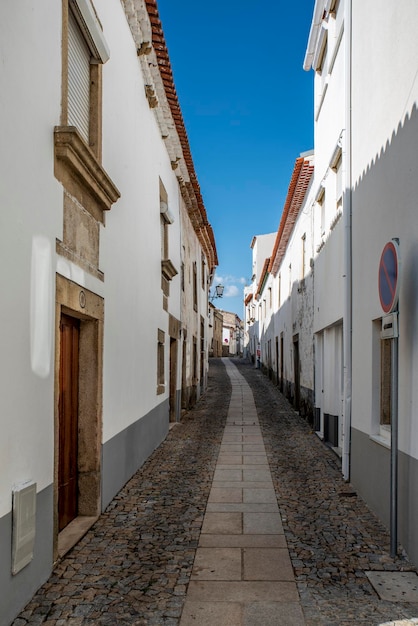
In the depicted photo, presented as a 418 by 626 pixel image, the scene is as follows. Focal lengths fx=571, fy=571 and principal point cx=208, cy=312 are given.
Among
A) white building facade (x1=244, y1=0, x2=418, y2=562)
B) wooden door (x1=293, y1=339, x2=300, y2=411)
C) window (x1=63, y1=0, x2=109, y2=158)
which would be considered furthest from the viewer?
wooden door (x1=293, y1=339, x2=300, y2=411)

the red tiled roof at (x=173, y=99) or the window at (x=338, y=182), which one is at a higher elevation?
the red tiled roof at (x=173, y=99)

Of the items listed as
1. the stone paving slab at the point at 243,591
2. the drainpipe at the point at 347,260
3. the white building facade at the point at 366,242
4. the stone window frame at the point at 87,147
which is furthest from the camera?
the drainpipe at the point at 347,260

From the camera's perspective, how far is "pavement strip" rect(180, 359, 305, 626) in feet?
12.0

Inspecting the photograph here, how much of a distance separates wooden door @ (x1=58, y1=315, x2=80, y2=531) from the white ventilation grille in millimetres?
1323

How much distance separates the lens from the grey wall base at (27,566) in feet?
11.0

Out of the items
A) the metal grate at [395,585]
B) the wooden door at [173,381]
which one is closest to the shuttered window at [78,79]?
the metal grate at [395,585]

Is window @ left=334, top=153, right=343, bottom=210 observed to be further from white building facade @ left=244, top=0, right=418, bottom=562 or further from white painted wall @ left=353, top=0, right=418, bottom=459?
white painted wall @ left=353, top=0, right=418, bottom=459

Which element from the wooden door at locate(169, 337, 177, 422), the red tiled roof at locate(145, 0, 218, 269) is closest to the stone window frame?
the red tiled roof at locate(145, 0, 218, 269)

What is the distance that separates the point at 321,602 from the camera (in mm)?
3807

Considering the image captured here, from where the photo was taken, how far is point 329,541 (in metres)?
5.07

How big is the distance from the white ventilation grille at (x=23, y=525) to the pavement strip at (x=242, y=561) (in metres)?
1.08

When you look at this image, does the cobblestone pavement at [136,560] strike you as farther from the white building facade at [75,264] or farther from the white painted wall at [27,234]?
the white painted wall at [27,234]

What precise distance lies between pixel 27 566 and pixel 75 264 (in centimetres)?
239

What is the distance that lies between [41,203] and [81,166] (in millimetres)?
895
